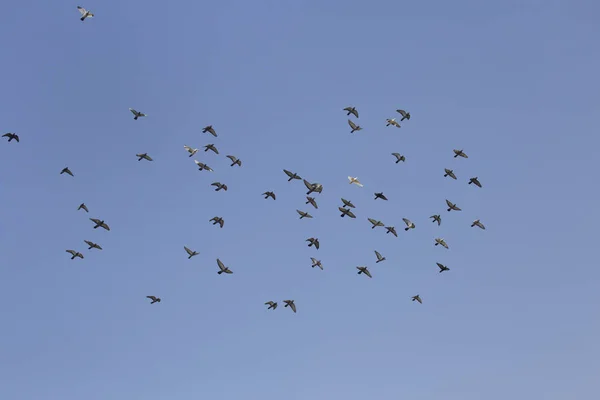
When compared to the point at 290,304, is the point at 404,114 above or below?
above

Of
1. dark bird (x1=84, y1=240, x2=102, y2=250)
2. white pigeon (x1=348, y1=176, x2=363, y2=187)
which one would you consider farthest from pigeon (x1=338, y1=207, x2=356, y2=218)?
dark bird (x1=84, y1=240, x2=102, y2=250)

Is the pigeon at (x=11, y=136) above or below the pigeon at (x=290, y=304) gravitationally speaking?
above

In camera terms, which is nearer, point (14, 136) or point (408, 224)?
point (14, 136)

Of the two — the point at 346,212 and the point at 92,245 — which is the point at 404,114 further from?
the point at 92,245

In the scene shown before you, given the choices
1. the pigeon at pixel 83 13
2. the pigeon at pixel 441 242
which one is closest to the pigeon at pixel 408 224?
the pigeon at pixel 441 242

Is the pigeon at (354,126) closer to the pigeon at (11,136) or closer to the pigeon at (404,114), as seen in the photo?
the pigeon at (404,114)

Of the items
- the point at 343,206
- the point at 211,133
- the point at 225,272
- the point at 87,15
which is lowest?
the point at 225,272

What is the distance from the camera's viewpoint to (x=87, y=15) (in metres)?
182

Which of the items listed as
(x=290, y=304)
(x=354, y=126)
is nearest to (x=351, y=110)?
(x=354, y=126)

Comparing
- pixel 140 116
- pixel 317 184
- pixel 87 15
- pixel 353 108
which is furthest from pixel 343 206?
pixel 87 15

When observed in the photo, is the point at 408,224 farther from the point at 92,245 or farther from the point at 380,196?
the point at 92,245

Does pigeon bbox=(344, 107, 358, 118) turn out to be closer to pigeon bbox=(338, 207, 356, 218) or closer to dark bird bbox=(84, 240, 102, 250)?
pigeon bbox=(338, 207, 356, 218)

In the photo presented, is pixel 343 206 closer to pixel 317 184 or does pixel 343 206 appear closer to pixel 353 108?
pixel 317 184

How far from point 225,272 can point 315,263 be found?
1955cm
